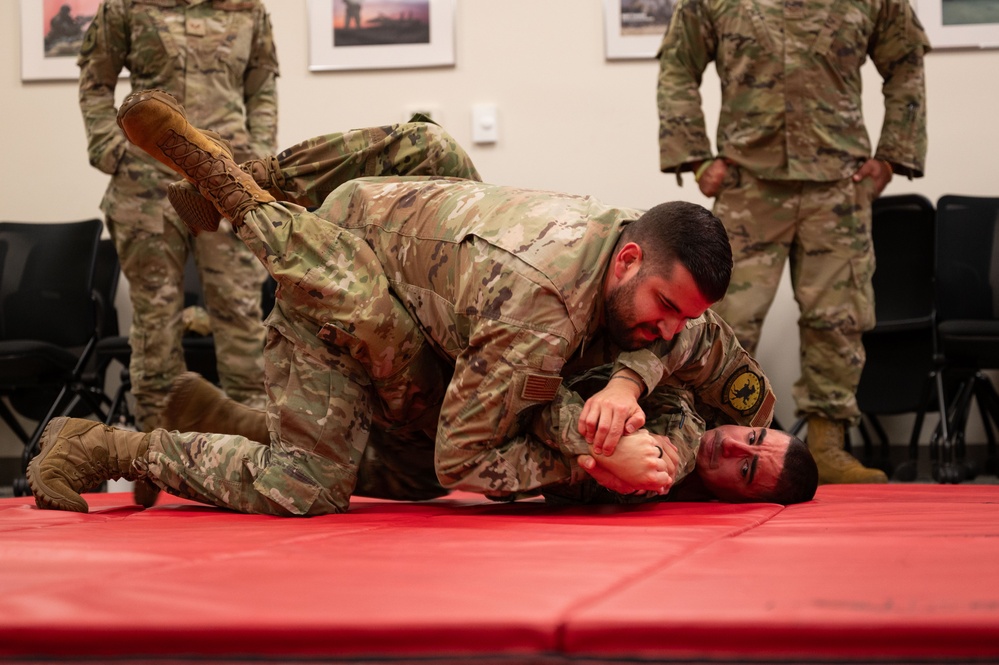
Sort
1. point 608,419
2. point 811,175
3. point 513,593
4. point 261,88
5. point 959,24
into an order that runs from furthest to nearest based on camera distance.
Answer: point 959,24 → point 261,88 → point 811,175 → point 608,419 → point 513,593

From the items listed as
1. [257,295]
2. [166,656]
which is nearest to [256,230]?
[166,656]

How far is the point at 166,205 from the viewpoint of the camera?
3.36 meters

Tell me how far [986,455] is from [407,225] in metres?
3.42

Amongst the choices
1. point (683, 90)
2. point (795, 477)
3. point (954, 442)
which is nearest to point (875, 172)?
point (683, 90)

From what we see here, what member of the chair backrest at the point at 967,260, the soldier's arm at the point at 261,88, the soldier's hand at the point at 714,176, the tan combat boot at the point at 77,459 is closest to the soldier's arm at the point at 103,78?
the soldier's arm at the point at 261,88

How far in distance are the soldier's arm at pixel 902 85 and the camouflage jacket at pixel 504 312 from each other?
5.09ft

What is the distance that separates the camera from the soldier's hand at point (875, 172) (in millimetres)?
3246

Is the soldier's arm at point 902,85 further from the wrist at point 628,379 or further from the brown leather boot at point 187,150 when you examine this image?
the brown leather boot at point 187,150

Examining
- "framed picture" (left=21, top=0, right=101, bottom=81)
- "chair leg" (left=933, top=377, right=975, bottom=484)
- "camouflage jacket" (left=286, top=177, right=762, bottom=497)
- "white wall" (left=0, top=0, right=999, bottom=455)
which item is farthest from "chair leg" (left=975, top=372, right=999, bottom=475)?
"framed picture" (left=21, top=0, right=101, bottom=81)

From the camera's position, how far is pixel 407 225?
2051 mm

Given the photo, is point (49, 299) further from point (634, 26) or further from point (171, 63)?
point (634, 26)

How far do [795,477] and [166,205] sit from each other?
221 centimetres

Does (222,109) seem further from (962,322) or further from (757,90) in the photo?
(962,322)

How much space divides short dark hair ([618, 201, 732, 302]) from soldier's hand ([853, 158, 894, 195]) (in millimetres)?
1617
